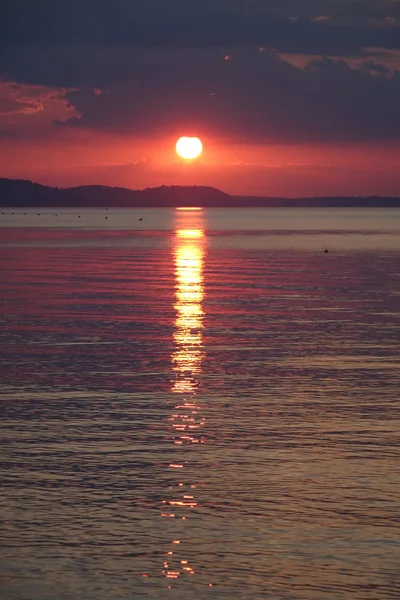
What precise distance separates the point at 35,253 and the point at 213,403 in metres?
77.7

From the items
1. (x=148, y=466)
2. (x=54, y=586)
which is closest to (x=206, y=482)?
(x=148, y=466)

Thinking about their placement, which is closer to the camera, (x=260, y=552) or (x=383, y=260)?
(x=260, y=552)

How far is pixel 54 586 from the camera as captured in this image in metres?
12.9

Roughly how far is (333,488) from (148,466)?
314 cm

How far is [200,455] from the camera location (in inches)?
766

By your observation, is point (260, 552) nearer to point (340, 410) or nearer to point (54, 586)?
point (54, 586)

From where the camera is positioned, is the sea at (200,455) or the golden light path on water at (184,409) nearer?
the sea at (200,455)

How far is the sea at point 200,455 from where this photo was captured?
44.0ft

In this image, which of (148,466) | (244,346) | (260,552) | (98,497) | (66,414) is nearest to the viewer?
(260,552)

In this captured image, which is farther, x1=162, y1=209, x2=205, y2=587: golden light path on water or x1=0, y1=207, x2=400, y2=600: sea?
x1=162, y1=209, x2=205, y2=587: golden light path on water

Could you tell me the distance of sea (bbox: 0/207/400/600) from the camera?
13414 millimetres

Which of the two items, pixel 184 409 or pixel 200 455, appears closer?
pixel 200 455

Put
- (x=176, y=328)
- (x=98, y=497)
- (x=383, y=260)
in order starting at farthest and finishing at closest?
1. (x=383, y=260)
2. (x=176, y=328)
3. (x=98, y=497)

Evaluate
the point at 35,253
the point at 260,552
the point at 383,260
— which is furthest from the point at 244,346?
the point at 35,253
